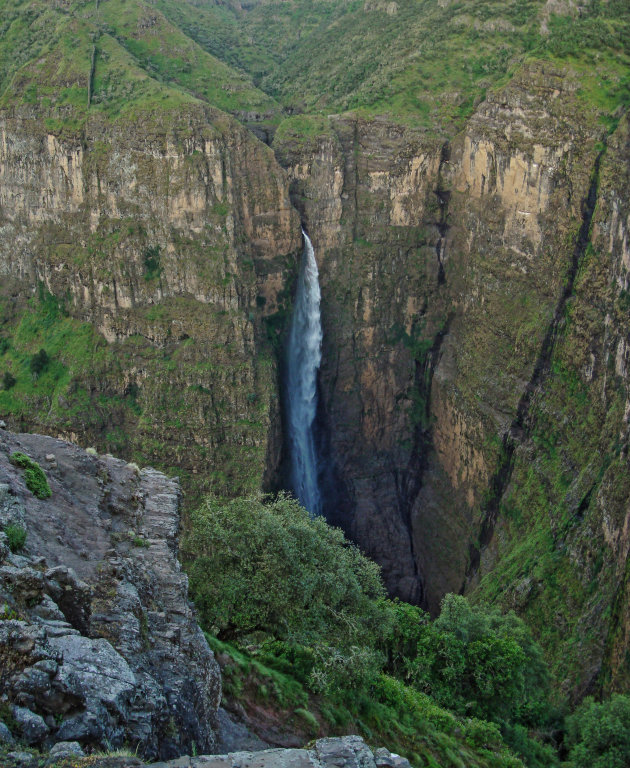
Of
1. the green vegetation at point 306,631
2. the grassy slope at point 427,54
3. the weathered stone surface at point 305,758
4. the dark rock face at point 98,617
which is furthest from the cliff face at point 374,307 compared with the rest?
the weathered stone surface at point 305,758

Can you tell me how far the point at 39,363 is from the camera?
181ft

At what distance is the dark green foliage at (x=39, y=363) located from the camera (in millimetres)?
55281

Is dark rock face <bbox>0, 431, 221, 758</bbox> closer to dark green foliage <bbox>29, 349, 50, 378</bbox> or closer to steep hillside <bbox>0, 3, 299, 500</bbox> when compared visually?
steep hillside <bbox>0, 3, 299, 500</bbox>

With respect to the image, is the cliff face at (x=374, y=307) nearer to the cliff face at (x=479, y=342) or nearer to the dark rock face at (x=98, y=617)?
the cliff face at (x=479, y=342)

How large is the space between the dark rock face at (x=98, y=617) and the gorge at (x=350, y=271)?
26.8 m

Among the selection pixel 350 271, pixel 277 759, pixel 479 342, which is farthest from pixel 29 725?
pixel 350 271

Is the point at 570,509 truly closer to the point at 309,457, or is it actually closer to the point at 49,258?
the point at 309,457

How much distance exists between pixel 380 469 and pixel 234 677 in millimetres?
40626

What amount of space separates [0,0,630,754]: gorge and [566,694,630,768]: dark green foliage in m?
11.8

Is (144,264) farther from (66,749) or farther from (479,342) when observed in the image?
(66,749)

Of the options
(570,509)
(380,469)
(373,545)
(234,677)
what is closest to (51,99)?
(380,469)

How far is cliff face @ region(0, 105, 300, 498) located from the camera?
173 feet

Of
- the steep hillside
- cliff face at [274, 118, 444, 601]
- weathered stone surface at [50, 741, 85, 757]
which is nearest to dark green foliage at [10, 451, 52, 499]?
weathered stone surface at [50, 741, 85, 757]

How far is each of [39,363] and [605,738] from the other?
41.3 m
